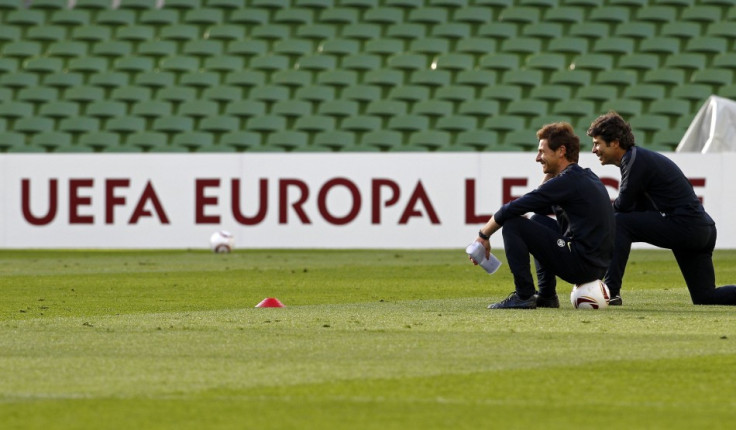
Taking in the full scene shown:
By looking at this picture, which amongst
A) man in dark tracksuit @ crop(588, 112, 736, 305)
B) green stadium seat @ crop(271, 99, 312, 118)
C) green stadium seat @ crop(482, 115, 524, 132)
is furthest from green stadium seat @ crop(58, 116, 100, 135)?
man in dark tracksuit @ crop(588, 112, 736, 305)

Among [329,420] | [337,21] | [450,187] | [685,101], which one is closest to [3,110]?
[337,21]

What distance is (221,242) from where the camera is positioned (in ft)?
62.1

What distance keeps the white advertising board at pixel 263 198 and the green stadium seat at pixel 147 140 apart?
2.54m

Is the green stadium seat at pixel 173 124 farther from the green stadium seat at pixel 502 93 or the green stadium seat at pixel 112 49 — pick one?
the green stadium seat at pixel 502 93

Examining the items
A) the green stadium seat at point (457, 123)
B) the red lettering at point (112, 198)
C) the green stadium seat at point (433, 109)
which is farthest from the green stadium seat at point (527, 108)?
the red lettering at point (112, 198)

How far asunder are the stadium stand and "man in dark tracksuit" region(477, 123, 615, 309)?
11927 millimetres

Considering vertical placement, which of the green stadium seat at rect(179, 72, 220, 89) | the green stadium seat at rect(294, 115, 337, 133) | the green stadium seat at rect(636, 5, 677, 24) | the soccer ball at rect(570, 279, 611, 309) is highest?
the green stadium seat at rect(636, 5, 677, 24)

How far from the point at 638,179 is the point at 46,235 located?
37.6 ft

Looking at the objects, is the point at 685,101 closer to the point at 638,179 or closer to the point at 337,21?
the point at 337,21

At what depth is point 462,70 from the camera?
938 inches

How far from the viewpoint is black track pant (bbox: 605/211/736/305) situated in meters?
9.80

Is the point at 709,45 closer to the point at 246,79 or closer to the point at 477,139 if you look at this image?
the point at 477,139

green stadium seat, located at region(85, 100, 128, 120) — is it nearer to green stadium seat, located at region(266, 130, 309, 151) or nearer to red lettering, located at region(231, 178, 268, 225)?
green stadium seat, located at region(266, 130, 309, 151)

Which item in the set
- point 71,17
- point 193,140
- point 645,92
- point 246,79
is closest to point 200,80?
point 246,79
